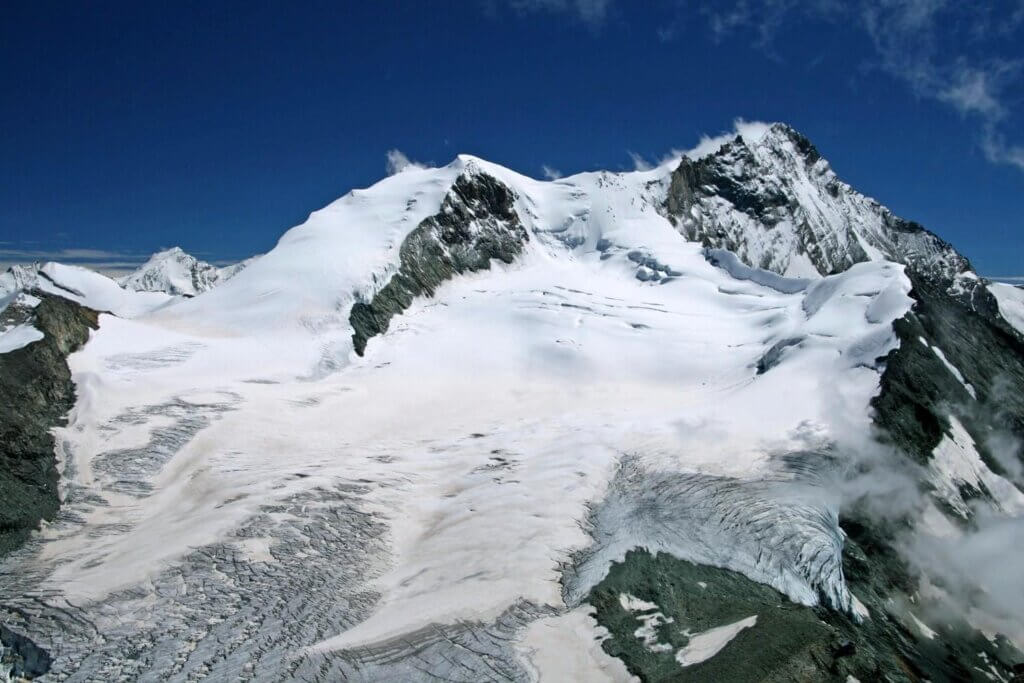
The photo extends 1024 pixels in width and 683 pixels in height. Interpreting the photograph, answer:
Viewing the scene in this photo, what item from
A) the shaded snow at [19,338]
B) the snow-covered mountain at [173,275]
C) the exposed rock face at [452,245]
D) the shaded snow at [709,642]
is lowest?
the shaded snow at [709,642]

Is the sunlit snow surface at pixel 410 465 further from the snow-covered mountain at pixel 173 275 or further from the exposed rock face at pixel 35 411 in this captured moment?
the snow-covered mountain at pixel 173 275

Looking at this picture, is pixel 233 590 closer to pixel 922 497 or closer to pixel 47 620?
pixel 47 620

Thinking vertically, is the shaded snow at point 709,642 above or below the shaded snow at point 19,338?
below

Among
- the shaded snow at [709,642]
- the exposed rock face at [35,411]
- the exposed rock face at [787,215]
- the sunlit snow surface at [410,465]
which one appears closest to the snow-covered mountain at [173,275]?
the exposed rock face at [787,215]

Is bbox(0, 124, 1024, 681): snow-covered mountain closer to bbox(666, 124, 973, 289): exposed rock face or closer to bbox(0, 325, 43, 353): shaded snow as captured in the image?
bbox(0, 325, 43, 353): shaded snow

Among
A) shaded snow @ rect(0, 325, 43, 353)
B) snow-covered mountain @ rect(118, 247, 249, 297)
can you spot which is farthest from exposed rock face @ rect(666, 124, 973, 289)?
snow-covered mountain @ rect(118, 247, 249, 297)

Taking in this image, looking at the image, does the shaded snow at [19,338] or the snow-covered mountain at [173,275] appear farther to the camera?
the snow-covered mountain at [173,275]

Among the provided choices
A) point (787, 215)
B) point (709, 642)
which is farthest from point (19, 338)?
point (787, 215)
